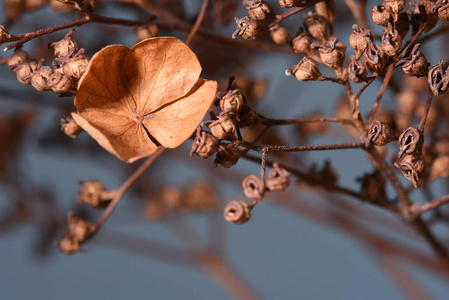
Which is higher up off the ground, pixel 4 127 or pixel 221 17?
pixel 221 17

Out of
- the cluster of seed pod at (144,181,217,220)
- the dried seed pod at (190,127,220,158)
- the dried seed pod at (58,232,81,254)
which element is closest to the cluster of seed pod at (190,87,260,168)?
the dried seed pod at (190,127,220,158)

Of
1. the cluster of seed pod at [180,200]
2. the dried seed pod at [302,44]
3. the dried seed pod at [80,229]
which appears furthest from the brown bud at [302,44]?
the cluster of seed pod at [180,200]

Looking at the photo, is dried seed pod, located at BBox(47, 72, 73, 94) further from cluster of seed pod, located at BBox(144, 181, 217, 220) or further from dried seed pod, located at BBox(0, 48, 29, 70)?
cluster of seed pod, located at BBox(144, 181, 217, 220)

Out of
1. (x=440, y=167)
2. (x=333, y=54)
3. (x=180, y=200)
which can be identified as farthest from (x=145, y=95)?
(x=180, y=200)

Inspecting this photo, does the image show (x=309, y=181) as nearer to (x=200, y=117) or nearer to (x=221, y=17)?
(x=200, y=117)

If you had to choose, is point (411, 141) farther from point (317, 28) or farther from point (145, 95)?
point (145, 95)

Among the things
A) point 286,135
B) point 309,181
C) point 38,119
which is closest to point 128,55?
point 309,181
